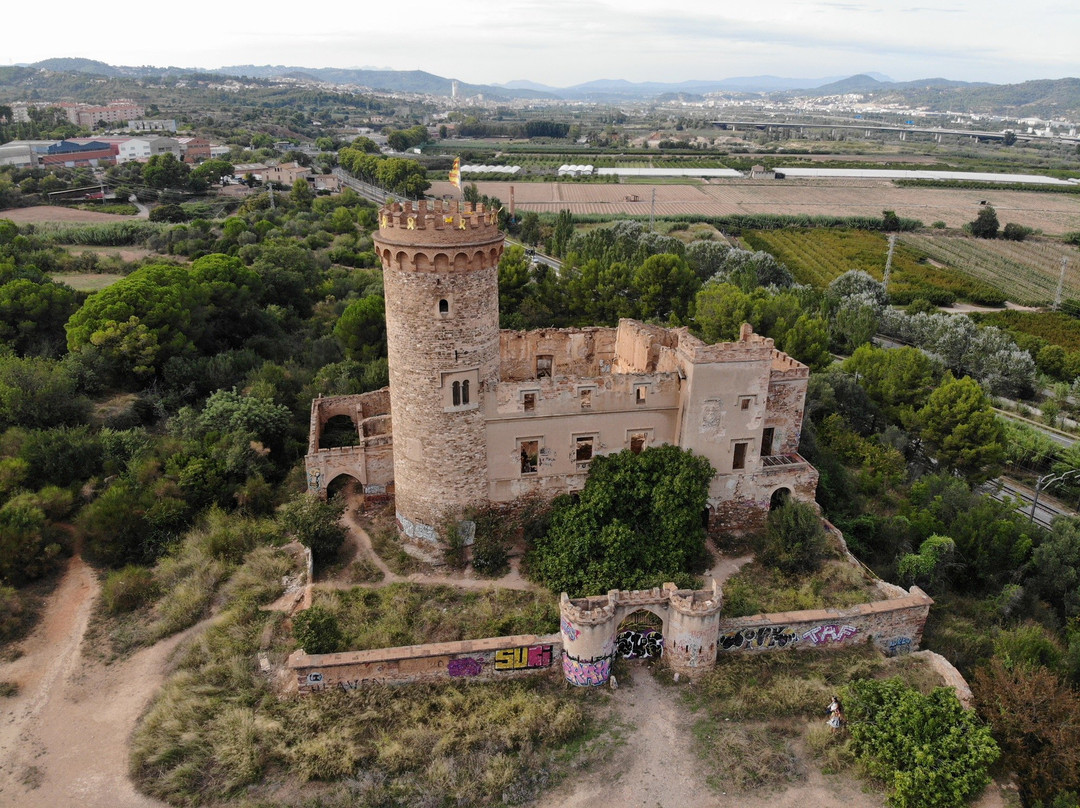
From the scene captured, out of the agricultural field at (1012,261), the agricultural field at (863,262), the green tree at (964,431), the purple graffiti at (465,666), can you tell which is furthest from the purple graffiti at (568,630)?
the agricultural field at (1012,261)

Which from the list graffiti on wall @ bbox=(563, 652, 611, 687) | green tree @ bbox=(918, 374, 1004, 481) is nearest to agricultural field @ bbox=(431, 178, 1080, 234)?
green tree @ bbox=(918, 374, 1004, 481)

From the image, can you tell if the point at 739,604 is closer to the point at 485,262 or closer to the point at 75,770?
the point at 485,262

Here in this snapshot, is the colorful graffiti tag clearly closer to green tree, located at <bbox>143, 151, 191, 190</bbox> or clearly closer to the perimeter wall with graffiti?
the perimeter wall with graffiti

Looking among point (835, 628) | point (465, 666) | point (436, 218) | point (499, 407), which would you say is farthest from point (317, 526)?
point (835, 628)

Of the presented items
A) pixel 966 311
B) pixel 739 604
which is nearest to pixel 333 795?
pixel 739 604

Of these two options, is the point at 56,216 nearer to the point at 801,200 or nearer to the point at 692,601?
the point at 692,601

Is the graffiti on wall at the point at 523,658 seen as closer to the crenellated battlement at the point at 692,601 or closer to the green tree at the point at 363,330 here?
the crenellated battlement at the point at 692,601
